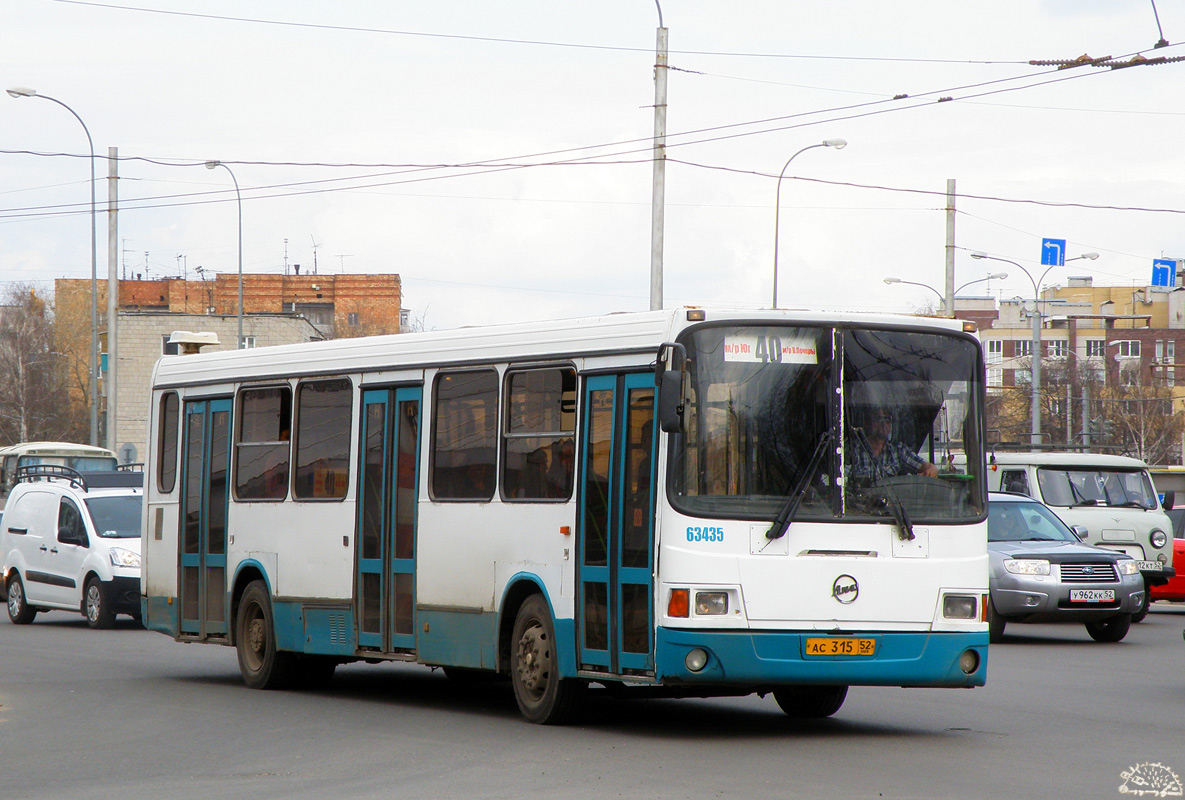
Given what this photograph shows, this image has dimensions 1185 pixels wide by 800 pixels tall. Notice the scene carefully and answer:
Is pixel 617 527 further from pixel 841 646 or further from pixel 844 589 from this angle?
pixel 841 646

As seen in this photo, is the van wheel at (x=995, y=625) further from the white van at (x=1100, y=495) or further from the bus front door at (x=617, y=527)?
the bus front door at (x=617, y=527)

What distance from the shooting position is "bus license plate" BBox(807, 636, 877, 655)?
405 inches

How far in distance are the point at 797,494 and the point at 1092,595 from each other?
10.2 metres

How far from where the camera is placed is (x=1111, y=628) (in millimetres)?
20000

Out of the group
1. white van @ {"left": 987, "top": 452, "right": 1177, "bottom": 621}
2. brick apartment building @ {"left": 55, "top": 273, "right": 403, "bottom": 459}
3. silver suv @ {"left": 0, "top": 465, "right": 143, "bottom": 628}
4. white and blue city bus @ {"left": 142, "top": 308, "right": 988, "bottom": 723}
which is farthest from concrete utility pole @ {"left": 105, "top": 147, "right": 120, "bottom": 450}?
brick apartment building @ {"left": 55, "top": 273, "right": 403, "bottom": 459}

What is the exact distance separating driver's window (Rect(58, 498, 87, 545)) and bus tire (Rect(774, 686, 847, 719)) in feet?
45.1

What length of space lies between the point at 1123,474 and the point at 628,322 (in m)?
16.1

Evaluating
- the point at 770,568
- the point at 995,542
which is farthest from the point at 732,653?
the point at 995,542

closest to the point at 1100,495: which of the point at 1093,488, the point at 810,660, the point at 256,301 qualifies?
the point at 1093,488

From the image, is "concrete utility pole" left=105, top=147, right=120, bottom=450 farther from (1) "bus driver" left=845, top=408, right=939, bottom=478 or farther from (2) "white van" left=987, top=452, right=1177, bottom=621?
(1) "bus driver" left=845, top=408, right=939, bottom=478

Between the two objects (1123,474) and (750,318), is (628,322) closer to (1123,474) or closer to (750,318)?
(750,318)

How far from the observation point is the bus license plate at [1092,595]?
19406 mm

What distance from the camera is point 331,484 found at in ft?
44.7

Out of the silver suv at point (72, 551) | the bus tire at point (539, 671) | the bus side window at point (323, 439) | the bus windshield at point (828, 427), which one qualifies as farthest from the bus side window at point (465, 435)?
the silver suv at point (72, 551)
